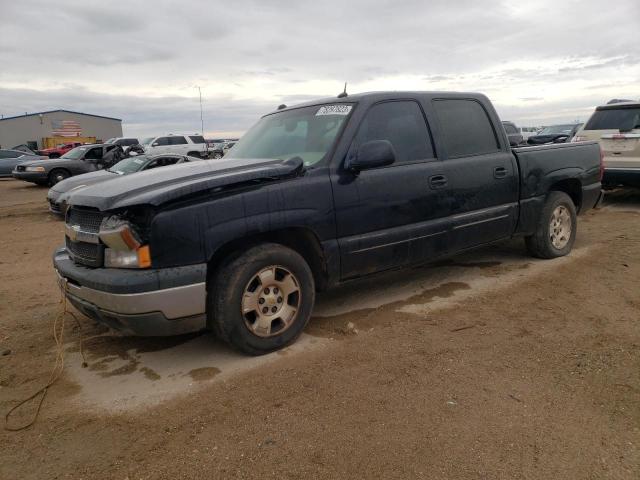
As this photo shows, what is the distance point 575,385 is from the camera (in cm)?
293

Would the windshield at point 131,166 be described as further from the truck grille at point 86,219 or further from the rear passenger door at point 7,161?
the rear passenger door at point 7,161

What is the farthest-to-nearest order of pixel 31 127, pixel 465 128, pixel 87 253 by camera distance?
pixel 31 127 → pixel 465 128 → pixel 87 253

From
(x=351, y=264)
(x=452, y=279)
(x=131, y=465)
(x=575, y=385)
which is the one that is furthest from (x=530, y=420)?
(x=452, y=279)

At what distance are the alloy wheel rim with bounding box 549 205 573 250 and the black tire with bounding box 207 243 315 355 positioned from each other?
134 inches

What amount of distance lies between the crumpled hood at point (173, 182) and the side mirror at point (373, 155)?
44cm

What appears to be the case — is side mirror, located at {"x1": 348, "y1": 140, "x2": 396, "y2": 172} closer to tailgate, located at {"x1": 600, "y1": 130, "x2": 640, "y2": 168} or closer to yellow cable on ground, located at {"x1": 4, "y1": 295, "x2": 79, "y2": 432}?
yellow cable on ground, located at {"x1": 4, "y1": 295, "x2": 79, "y2": 432}

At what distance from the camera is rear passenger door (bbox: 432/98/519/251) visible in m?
4.48

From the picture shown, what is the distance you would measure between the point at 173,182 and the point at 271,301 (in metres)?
1.04

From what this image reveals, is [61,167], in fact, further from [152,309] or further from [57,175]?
[152,309]

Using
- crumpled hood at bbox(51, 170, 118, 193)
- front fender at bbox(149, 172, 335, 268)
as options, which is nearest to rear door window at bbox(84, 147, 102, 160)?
crumpled hood at bbox(51, 170, 118, 193)

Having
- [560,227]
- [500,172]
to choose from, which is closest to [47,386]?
[500,172]

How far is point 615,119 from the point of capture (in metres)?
9.06

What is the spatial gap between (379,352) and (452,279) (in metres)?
1.94

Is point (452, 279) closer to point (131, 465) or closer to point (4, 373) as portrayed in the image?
point (131, 465)
